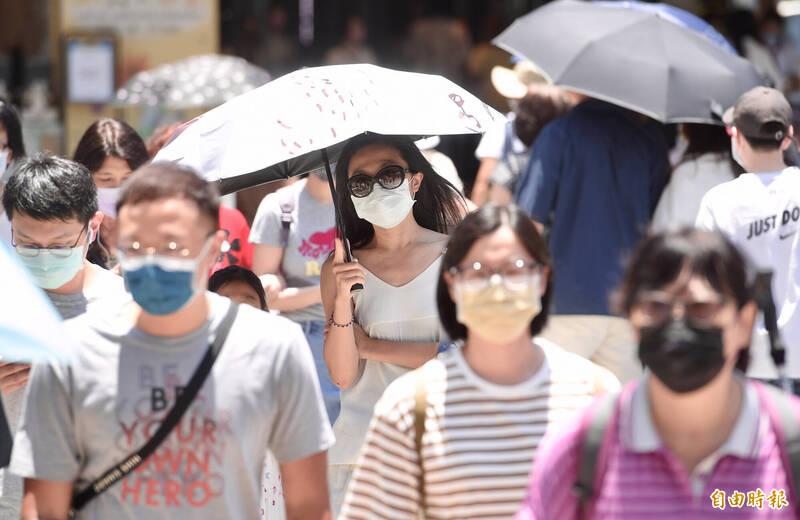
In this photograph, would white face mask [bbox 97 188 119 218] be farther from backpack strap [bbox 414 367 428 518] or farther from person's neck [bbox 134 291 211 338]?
backpack strap [bbox 414 367 428 518]

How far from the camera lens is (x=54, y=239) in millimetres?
4355

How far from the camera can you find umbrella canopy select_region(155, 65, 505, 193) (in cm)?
432

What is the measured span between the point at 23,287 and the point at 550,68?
146 inches

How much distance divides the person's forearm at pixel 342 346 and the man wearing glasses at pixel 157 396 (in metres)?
1.27

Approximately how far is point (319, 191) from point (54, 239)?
1.76m

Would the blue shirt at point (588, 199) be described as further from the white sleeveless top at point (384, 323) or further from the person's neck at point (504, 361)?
the person's neck at point (504, 361)

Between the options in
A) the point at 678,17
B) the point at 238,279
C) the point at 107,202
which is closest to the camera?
the point at 238,279

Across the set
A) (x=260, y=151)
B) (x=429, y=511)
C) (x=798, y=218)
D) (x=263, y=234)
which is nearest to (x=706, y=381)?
(x=429, y=511)

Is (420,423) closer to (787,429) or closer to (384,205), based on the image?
(787,429)

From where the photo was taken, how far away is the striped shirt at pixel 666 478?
269cm

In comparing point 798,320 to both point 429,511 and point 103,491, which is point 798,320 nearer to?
point 429,511

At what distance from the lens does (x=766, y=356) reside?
5.37 meters

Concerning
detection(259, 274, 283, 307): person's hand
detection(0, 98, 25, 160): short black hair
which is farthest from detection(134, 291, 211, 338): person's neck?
detection(0, 98, 25, 160): short black hair

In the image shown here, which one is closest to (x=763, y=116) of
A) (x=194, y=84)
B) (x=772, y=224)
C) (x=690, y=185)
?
(x=772, y=224)
